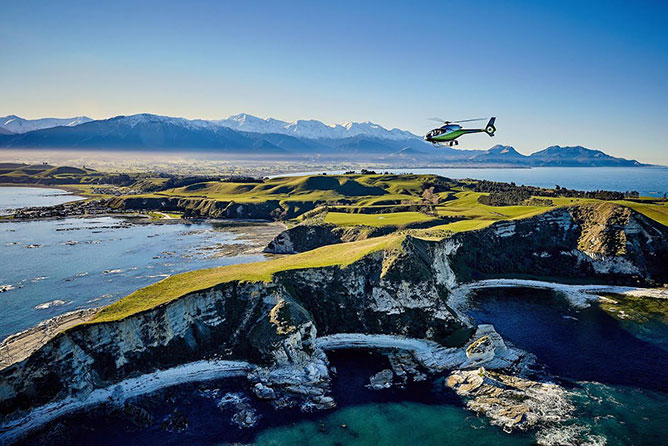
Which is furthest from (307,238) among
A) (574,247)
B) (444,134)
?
(574,247)

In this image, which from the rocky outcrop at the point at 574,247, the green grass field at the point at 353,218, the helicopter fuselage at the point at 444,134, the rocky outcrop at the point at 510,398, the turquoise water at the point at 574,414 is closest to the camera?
the turquoise water at the point at 574,414

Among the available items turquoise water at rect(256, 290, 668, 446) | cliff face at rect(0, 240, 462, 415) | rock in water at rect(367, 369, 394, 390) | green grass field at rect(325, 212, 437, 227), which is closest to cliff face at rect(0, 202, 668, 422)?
cliff face at rect(0, 240, 462, 415)

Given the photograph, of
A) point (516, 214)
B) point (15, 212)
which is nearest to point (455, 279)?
point (516, 214)

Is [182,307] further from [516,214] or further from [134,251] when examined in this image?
[516,214]

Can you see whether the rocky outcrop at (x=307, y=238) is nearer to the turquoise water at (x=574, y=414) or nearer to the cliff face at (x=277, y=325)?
the cliff face at (x=277, y=325)

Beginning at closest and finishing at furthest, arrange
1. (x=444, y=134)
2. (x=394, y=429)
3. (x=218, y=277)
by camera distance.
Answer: (x=394, y=429)
(x=218, y=277)
(x=444, y=134)

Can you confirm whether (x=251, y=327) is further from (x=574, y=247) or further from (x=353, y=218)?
(x=574, y=247)

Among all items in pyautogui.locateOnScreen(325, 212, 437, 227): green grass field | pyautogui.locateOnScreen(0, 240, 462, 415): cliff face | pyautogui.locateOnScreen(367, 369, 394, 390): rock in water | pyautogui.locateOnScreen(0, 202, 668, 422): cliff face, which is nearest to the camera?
pyautogui.locateOnScreen(0, 240, 462, 415): cliff face

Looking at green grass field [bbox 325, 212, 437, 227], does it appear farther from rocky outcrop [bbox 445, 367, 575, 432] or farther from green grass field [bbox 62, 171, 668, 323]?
rocky outcrop [bbox 445, 367, 575, 432]

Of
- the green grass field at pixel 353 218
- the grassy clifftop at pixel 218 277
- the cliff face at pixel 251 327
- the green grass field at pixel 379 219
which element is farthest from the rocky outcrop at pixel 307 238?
the cliff face at pixel 251 327
